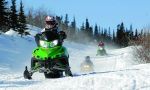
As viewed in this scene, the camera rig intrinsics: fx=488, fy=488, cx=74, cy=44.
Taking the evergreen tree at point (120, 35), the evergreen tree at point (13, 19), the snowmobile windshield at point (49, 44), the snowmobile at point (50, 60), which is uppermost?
Answer: the evergreen tree at point (120, 35)

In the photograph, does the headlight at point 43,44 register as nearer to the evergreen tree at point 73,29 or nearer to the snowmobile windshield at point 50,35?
the snowmobile windshield at point 50,35

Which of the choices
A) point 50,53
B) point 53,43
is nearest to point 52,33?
point 53,43

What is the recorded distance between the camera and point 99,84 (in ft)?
34.0

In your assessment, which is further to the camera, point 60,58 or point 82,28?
point 82,28

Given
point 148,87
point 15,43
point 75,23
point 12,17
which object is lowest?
point 148,87

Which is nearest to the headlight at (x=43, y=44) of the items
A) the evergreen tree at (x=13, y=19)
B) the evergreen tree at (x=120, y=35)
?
the evergreen tree at (x=13, y=19)

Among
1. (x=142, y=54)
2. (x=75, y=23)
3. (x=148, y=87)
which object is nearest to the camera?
(x=148, y=87)

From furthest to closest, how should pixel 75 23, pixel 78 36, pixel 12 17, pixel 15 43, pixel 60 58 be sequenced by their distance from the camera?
pixel 75 23 → pixel 78 36 → pixel 12 17 → pixel 15 43 → pixel 60 58

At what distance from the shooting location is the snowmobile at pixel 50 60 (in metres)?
14.9

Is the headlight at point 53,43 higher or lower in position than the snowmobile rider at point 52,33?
lower

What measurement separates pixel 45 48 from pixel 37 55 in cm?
33

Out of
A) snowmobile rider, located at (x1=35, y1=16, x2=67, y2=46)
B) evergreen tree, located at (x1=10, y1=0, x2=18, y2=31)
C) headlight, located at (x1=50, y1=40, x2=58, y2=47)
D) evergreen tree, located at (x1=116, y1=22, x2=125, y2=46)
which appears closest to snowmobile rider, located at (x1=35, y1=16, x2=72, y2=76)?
snowmobile rider, located at (x1=35, y1=16, x2=67, y2=46)

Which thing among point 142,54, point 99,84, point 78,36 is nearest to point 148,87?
point 99,84

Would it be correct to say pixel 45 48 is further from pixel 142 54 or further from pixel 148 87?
pixel 142 54
